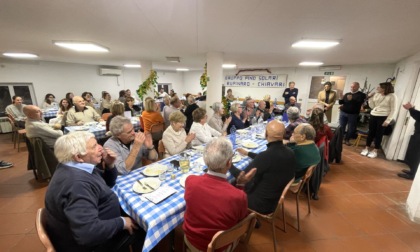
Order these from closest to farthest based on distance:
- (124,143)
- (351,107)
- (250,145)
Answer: (124,143), (250,145), (351,107)

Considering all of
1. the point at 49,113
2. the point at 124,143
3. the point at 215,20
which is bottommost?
the point at 49,113

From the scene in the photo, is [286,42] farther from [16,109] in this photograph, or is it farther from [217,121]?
[16,109]

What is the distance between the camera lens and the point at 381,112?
419 centimetres

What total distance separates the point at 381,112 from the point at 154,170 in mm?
5217

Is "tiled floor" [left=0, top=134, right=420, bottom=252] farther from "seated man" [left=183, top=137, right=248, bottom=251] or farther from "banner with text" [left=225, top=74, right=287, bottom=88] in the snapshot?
"banner with text" [left=225, top=74, right=287, bottom=88]

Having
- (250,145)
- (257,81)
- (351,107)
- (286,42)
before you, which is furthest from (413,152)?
(257,81)

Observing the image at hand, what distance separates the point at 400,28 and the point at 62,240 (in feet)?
13.4

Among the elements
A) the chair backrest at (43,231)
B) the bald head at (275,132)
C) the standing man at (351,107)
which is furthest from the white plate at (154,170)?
the standing man at (351,107)

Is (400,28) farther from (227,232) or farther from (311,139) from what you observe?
(227,232)

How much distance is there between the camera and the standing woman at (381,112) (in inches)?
159

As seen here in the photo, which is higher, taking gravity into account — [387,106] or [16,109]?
[387,106]

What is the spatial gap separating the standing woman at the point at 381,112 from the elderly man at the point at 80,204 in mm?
5505

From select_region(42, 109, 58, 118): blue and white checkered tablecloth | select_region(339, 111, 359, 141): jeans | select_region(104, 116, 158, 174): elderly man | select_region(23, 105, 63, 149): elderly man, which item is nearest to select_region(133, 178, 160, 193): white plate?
select_region(104, 116, 158, 174): elderly man

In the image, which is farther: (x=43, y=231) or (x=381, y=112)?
(x=381, y=112)
